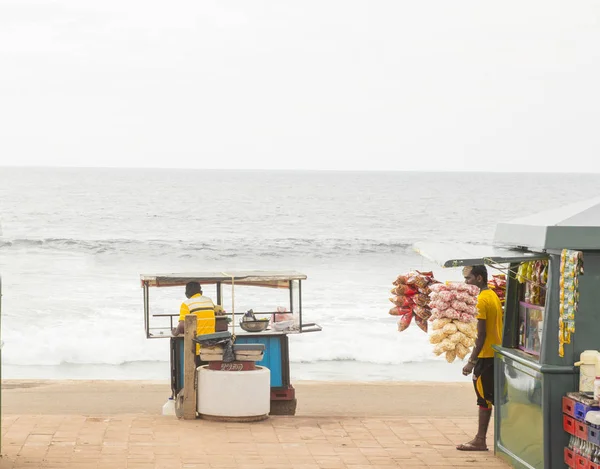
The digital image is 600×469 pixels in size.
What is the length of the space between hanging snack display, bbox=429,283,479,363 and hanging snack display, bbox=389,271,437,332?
20.9 inches

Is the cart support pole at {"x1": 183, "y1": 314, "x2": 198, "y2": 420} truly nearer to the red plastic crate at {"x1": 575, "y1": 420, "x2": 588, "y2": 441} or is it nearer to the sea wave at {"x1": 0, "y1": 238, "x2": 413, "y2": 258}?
the red plastic crate at {"x1": 575, "y1": 420, "x2": 588, "y2": 441}

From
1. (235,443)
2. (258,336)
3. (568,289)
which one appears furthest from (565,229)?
(258,336)

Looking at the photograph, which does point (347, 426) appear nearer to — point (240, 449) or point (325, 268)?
point (240, 449)

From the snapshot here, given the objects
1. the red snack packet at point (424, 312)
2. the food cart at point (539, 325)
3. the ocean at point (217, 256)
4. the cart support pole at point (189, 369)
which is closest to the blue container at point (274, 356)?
the cart support pole at point (189, 369)

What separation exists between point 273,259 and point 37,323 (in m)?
22.2

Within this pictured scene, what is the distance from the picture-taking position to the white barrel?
1093cm

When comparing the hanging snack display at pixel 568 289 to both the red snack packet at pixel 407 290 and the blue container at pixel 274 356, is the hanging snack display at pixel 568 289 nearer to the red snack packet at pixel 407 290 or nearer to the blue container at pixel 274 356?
the red snack packet at pixel 407 290

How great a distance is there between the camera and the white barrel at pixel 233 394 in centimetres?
1093

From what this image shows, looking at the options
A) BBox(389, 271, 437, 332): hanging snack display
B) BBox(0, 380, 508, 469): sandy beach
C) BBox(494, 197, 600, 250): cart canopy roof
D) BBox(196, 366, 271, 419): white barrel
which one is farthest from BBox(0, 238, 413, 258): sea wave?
BBox(494, 197, 600, 250): cart canopy roof

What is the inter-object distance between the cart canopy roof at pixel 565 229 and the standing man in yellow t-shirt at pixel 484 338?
0.87 m

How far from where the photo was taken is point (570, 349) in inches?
307

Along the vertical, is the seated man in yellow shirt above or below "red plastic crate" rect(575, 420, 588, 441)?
above

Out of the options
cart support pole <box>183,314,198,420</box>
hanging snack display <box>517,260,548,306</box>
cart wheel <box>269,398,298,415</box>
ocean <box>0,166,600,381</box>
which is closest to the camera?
hanging snack display <box>517,260,548,306</box>

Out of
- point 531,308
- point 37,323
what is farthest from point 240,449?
point 37,323
